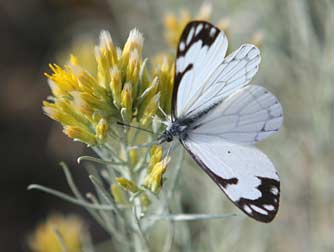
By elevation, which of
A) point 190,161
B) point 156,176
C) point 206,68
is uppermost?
point 206,68

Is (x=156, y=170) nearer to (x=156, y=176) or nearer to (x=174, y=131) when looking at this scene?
(x=156, y=176)

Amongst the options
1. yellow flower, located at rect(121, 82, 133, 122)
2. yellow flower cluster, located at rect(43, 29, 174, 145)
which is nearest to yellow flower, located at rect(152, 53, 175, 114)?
yellow flower cluster, located at rect(43, 29, 174, 145)

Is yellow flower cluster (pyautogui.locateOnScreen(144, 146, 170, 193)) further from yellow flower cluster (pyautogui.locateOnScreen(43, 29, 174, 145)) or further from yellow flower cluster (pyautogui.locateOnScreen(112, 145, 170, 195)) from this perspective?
yellow flower cluster (pyautogui.locateOnScreen(43, 29, 174, 145))

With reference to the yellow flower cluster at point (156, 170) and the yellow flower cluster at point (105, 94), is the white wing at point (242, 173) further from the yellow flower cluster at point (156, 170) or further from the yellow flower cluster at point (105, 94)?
the yellow flower cluster at point (105, 94)

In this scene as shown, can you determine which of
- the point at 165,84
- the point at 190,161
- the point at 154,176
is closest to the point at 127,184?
the point at 154,176

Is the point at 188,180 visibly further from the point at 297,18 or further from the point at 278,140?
the point at 297,18

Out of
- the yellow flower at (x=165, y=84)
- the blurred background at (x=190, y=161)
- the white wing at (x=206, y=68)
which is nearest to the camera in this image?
the white wing at (x=206, y=68)

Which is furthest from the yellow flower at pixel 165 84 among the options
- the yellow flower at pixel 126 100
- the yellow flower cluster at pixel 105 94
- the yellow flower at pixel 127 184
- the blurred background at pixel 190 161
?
the blurred background at pixel 190 161
